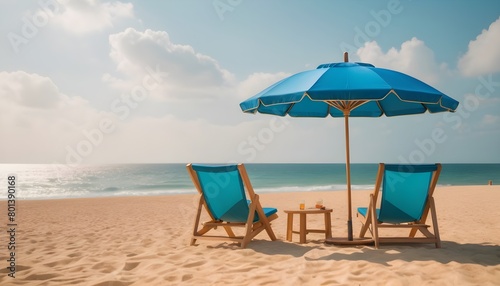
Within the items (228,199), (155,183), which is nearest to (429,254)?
(228,199)

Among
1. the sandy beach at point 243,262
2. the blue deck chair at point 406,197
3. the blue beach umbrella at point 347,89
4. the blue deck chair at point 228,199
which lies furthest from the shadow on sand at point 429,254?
the blue deck chair at point 228,199

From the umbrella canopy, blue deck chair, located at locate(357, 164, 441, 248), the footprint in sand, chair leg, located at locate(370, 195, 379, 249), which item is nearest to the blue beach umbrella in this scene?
the umbrella canopy

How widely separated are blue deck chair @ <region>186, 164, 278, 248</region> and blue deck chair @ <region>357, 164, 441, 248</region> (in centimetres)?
137

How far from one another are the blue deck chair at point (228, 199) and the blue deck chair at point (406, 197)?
1368 mm

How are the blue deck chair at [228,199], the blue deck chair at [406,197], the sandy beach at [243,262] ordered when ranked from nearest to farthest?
the sandy beach at [243,262] → the blue deck chair at [406,197] → the blue deck chair at [228,199]

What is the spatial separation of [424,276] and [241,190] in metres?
2.02

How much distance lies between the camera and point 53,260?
3828mm

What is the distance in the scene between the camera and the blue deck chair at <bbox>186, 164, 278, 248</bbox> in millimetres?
4180

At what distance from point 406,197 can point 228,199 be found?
203cm

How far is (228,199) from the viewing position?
4.32m

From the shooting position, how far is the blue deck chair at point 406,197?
3.99 metres

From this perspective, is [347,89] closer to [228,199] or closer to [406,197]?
[406,197]

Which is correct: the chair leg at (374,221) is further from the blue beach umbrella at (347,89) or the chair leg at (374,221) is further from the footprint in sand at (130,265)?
the footprint in sand at (130,265)

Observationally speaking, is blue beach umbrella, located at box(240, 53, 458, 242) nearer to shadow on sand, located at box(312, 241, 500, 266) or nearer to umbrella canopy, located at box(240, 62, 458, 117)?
umbrella canopy, located at box(240, 62, 458, 117)
